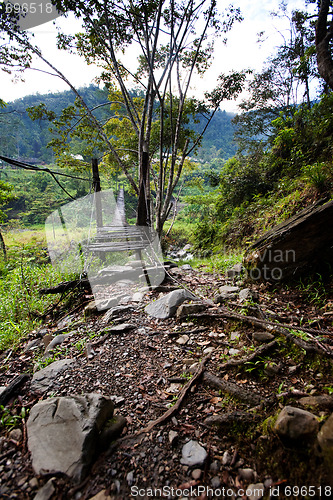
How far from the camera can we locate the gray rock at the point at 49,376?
1.77m

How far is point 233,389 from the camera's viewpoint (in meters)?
1.44

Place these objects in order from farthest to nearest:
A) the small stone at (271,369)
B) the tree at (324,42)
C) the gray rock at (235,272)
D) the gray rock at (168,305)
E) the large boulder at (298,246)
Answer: the tree at (324,42) < the gray rock at (235,272) < the gray rock at (168,305) < the large boulder at (298,246) < the small stone at (271,369)

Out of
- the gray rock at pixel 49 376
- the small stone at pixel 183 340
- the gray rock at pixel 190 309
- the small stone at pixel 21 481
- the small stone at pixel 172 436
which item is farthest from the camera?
the gray rock at pixel 190 309

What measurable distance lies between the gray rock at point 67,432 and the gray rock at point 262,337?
1249 millimetres

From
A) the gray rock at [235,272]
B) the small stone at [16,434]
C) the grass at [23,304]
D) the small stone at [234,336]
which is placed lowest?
the grass at [23,304]

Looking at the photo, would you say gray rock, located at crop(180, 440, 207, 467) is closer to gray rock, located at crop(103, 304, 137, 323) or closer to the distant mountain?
gray rock, located at crop(103, 304, 137, 323)

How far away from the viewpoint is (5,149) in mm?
29656

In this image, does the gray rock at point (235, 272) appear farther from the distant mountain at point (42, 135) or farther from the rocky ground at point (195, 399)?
the distant mountain at point (42, 135)

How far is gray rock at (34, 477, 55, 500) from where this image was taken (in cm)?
99

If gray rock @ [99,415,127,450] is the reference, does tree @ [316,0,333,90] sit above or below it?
above

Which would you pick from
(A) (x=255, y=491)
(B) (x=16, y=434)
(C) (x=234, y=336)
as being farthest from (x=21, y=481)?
(C) (x=234, y=336)

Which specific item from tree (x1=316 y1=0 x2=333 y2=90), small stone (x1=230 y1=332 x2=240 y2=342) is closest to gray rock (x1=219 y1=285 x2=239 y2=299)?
small stone (x1=230 y1=332 x2=240 y2=342)

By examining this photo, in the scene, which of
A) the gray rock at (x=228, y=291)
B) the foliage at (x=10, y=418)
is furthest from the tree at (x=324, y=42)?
the foliage at (x=10, y=418)

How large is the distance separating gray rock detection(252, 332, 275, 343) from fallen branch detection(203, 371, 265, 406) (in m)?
0.47
